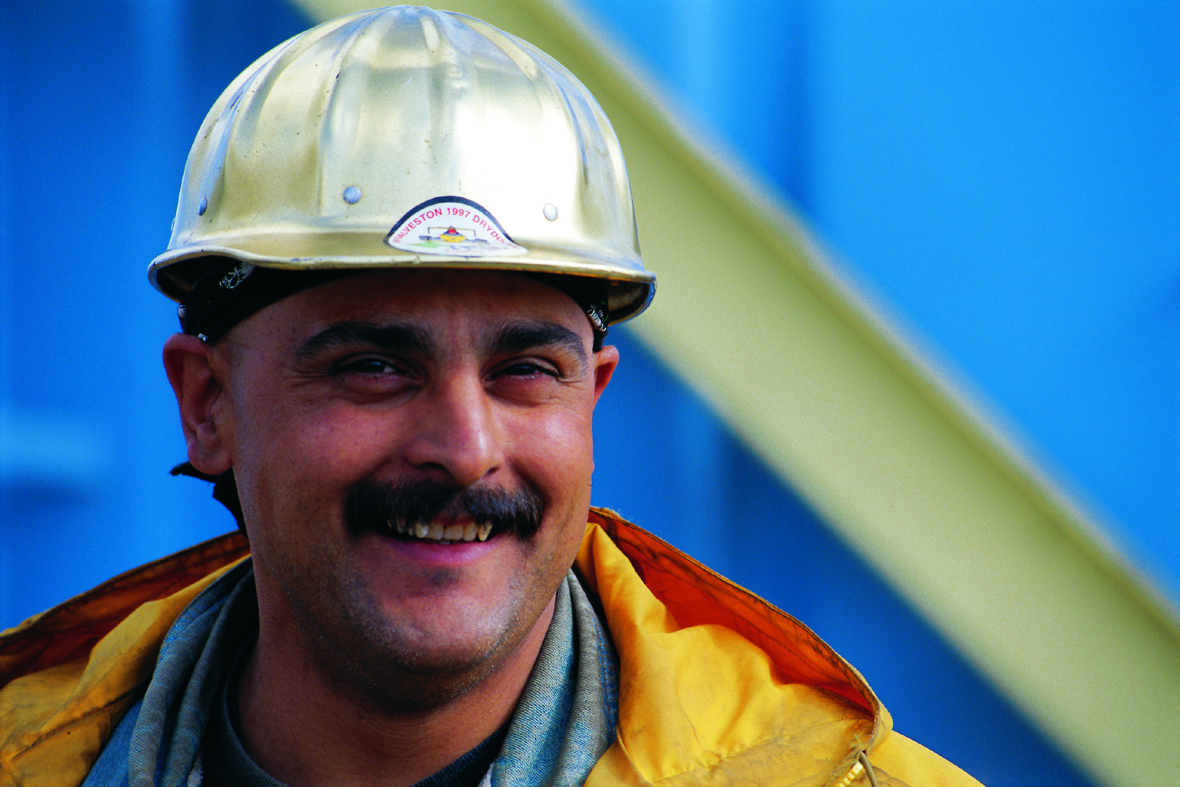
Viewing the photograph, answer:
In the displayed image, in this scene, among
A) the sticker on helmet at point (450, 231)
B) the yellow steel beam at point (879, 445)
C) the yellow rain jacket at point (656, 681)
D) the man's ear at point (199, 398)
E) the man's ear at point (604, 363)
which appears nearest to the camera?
the sticker on helmet at point (450, 231)

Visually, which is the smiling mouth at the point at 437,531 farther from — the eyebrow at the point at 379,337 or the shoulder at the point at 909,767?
the shoulder at the point at 909,767

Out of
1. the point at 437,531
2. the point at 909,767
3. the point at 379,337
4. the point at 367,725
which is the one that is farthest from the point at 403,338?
the point at 909,767

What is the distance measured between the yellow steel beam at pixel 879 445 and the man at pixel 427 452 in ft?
1.61

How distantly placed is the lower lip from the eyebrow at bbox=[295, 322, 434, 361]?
0.82ft

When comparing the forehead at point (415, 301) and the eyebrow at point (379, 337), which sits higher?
the forehead at point (415, 301)

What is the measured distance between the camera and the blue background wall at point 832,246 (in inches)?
70.3

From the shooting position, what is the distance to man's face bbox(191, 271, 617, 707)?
1.26 m

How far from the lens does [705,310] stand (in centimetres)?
196

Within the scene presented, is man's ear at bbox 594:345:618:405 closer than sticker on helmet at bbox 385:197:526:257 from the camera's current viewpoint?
No

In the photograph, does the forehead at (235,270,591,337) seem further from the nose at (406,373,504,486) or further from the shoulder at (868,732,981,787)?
the shoulder at (868,732,981,787)

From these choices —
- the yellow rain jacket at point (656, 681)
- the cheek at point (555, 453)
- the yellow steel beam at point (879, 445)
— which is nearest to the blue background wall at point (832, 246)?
the yellow steel beam at point (879, 445)

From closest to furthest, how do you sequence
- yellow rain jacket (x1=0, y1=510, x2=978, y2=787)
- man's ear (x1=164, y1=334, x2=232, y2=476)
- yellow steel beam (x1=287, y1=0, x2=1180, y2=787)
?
yellow rain jacket (x1=0, y1=510, x2=978, y2=787), man's ear (x1=164, y1=334, x2=232, y2=476), yellow steel beam (x1=287, y1=0, x2=1180, y2=787)

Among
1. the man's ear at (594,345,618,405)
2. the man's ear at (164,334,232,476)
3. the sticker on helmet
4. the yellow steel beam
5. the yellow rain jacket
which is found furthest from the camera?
the yellow steel beam

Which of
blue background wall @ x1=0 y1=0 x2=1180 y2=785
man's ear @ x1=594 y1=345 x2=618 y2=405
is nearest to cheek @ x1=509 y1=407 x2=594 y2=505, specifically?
man's ear @ x1=594 y1=345 x2=618 y2=405
